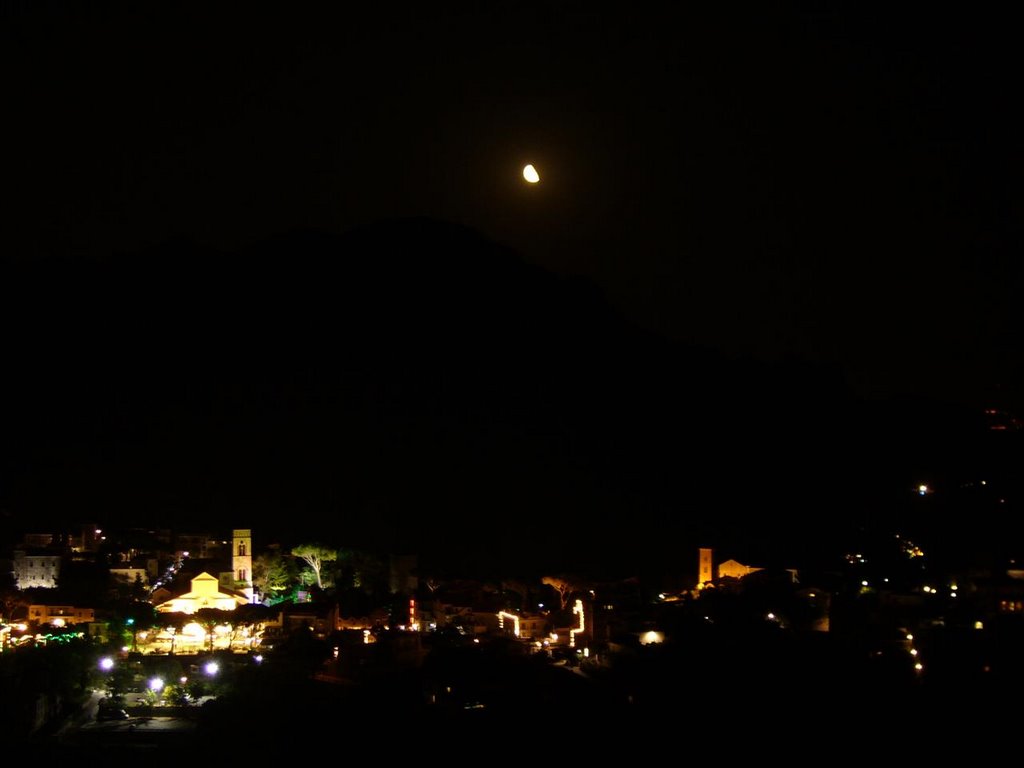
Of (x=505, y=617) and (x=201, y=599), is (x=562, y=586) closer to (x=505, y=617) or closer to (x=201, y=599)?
(x=505, y=617)

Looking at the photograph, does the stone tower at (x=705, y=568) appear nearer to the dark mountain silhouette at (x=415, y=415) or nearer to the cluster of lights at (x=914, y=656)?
the dark mountain silhouette at (x=415, y=415)

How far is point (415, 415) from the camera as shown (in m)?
27.7

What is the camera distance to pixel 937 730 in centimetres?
752

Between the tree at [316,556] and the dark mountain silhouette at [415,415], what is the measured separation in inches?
163

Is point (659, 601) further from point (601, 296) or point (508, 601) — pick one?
point (601, 296)

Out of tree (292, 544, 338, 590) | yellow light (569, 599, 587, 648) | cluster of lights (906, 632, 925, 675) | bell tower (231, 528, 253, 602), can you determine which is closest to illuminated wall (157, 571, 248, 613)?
bell tower (231, 528, 253, 602)

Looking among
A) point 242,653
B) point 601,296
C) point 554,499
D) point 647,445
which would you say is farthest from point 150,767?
point 601,296

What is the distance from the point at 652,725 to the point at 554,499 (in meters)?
16.3

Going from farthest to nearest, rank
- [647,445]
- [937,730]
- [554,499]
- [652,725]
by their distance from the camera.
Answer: [647,445]
[554,499]
[652,725]
[937,730]

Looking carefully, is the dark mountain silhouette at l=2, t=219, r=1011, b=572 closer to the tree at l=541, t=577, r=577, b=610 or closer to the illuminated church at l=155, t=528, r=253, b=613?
the tree at l=541, t=577, r=577, b=610

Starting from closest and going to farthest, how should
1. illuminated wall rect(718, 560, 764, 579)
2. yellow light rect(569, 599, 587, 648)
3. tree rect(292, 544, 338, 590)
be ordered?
yellow light rect(569, 599, 587, 648) < illuminated wall rect(718, 560, 764, 579) < tree rect(292, 544, 338, 590)

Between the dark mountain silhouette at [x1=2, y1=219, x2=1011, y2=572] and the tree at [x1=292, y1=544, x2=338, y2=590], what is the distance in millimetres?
4128

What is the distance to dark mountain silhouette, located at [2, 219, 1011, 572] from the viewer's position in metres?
21.5

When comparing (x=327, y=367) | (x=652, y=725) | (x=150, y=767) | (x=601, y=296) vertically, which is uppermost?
(x=601, y=296)
